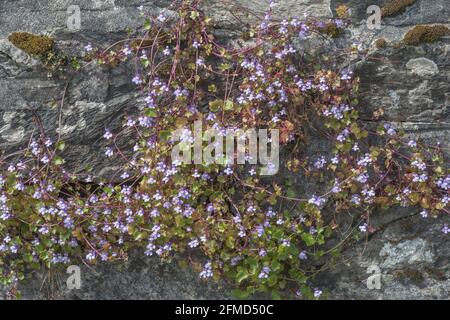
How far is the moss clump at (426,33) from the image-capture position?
379cm

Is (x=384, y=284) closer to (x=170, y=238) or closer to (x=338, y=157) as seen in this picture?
(x=338, y=157)

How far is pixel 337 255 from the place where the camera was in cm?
404

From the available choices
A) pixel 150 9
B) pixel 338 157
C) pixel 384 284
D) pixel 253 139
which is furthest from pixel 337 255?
pixel 150 9

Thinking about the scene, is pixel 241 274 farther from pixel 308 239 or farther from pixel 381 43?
pixel 381 43

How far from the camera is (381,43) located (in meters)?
3.80

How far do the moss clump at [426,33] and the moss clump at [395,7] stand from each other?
0.15 meters

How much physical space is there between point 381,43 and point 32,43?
2180 millimetres

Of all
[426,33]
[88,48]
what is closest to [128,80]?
[88,48]

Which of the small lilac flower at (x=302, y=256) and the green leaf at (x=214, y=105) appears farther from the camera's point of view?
the small lilac flower at (x=302, y=256)

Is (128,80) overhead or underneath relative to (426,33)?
underneath

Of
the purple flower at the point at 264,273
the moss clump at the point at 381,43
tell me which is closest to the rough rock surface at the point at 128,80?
the moss clump at the point at 381,43

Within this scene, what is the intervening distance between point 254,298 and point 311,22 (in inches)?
72.6

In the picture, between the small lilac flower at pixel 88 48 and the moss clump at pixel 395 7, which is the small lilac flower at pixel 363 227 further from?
the small lilac flower at pixel 88 48

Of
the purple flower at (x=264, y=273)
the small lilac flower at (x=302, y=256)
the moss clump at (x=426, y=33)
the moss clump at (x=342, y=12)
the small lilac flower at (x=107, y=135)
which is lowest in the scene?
the purple flower at (x=264, y=273)
